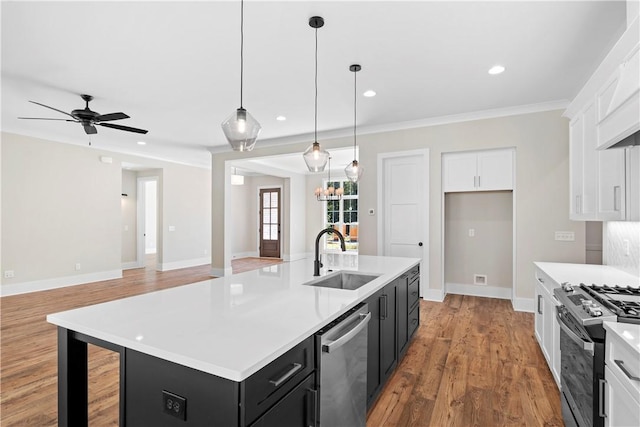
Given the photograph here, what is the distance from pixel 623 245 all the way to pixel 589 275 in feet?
1.65

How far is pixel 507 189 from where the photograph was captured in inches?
181

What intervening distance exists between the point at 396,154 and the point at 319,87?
1.95 meters

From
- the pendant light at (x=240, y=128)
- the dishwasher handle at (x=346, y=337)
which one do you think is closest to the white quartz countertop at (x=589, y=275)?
Answer: the dishwasher handle at (x=346, y=337)

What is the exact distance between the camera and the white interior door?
5.02 meters

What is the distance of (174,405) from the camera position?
1121 mm

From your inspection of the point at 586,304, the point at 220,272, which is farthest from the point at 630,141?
the point at 220,272

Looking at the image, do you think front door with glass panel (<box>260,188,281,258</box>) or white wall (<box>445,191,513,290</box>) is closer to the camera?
white wall (<box>445,191,513,290</box>)

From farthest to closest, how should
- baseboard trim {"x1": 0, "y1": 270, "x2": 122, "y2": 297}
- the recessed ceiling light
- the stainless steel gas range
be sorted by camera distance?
baseboard trim {"x1": 0, "y1": 270, "x2": 122, "y2": 297} < the recessed ceiling light < the stainless steel gas range

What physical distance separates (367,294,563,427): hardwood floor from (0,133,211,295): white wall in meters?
6.23

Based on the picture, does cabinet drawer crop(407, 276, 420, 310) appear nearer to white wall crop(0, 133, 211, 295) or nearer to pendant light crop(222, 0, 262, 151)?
pendant light crop(222, 0, 262, 151)

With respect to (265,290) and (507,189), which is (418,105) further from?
(265,290)

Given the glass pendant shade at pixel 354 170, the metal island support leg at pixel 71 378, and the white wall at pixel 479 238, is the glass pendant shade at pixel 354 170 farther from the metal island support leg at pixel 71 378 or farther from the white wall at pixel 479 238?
the metal island support leg at pixel 71 378

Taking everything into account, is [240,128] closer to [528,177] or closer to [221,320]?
[221,320]

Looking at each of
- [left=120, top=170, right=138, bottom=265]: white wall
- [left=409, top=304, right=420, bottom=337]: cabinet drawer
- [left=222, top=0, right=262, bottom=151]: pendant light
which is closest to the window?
[left=120, top=170, right=138, bottom=265]: white wall
